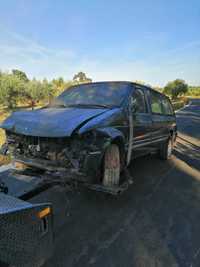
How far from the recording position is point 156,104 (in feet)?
16.8

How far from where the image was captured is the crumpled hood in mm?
2555

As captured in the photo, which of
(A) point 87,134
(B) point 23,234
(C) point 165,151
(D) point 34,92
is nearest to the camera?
(B) point 23,234

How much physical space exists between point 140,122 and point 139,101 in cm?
45

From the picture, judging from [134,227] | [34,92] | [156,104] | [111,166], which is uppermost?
[34,92]

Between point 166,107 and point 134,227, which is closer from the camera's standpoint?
point 134,227

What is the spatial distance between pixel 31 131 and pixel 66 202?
140 cm

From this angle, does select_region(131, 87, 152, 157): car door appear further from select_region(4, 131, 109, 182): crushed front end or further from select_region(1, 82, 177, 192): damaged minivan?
select_region(4, 131, 109, 182): crushed front end

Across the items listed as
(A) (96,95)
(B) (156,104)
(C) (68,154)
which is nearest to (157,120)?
(B) (156,104)

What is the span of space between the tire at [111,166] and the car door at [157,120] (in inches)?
73.8

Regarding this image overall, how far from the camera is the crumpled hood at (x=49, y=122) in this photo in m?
2.55

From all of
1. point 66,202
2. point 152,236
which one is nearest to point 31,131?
point 66,202

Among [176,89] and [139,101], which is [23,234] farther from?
[176,89]

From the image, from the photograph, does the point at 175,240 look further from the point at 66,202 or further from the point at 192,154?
the point at 192,154

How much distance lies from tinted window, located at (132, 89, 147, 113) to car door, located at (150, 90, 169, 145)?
477 mm
